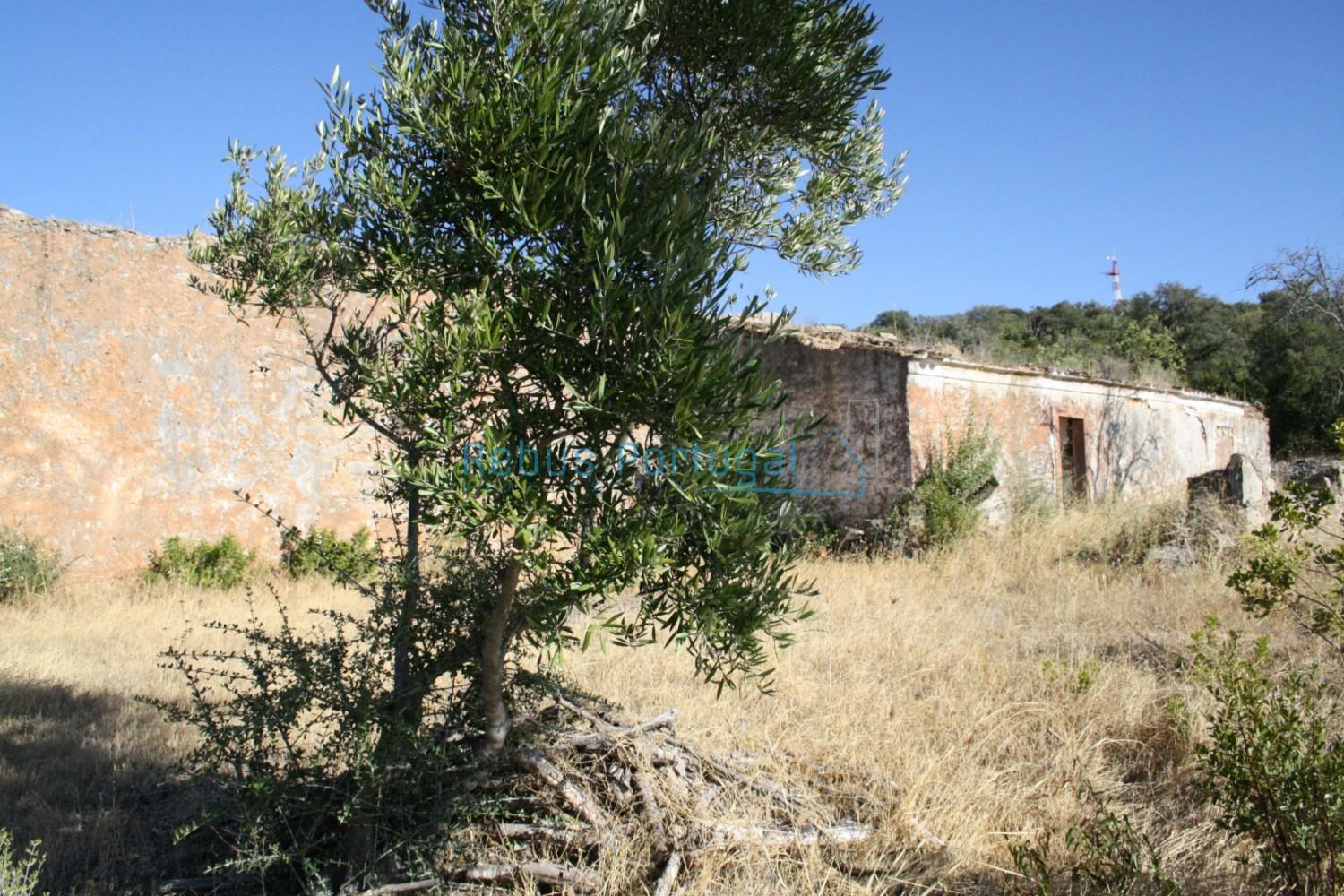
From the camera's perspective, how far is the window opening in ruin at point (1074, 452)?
15453mm

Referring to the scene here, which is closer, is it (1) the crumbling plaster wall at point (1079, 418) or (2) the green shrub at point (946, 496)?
(2) the green shrub at point (946, 496)

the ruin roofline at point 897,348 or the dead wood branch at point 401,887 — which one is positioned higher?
the ruin roofline at point 897,348

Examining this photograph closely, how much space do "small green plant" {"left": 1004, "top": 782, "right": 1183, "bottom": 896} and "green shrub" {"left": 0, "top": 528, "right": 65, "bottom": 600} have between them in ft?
30.6

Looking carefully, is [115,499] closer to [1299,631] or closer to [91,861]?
[91,861]

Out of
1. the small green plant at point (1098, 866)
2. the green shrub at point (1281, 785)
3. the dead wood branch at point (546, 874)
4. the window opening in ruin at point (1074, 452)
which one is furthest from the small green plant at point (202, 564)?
the window opening in ruin at point (1074, 452)

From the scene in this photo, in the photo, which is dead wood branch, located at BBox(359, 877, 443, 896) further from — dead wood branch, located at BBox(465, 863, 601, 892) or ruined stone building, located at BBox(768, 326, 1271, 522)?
ruined stone building, located at BBox(768, 326, 1271, 522)

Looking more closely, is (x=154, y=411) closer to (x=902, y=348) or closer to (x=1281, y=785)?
(x=902, y=348)

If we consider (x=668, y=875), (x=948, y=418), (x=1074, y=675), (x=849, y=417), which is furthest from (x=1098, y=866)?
(x=849, y=417)

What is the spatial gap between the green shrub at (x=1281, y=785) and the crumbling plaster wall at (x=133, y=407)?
8435mm

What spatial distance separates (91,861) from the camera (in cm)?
431

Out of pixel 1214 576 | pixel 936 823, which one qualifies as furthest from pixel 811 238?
pixel 1214 576

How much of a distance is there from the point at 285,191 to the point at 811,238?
326 cm

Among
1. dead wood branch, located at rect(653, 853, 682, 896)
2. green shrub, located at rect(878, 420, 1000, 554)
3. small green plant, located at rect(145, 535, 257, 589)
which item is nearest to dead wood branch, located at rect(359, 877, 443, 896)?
dead wood branch, located at rect(653, 853, 682, 896)

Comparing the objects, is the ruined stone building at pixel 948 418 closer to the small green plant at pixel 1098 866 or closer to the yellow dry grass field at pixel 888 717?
the yellow dry grass field at pixel 888 717
